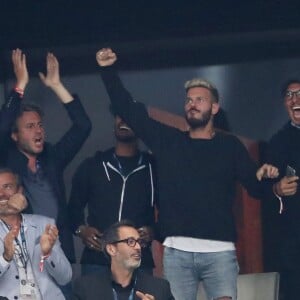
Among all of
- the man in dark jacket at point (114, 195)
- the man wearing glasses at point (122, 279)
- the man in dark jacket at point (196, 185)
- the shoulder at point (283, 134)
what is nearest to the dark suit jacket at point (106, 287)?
the man wearing glasses at point (122, 279)

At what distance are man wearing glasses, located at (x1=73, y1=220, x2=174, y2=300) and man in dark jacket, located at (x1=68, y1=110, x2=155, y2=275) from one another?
2.19 ft

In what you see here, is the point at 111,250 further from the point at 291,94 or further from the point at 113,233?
the point at 291,94

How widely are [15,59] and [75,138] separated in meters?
0.72

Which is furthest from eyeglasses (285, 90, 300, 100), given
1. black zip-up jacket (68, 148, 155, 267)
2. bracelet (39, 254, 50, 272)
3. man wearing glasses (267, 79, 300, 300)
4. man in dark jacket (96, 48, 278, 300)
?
bracelet (39, 254, 50, 272)

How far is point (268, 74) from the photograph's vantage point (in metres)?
10.9

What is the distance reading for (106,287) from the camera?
28.5 feet

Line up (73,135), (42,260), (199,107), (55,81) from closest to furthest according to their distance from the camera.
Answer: (42,260)
(199,107)
(73,135)
(55,81)

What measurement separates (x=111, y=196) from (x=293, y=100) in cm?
140

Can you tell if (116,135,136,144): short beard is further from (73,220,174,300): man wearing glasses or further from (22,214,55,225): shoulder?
(73,220,174,300): man wearing glasses

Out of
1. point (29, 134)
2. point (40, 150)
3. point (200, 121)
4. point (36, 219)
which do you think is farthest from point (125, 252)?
point (29, 134)

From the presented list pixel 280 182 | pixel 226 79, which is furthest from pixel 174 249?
pixel 226 79

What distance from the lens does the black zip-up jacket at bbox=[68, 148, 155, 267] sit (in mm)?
9578

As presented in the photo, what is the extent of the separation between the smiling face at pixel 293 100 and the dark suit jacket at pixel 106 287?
1.60 metres

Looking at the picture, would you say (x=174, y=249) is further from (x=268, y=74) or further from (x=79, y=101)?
(x=268, y=74)
